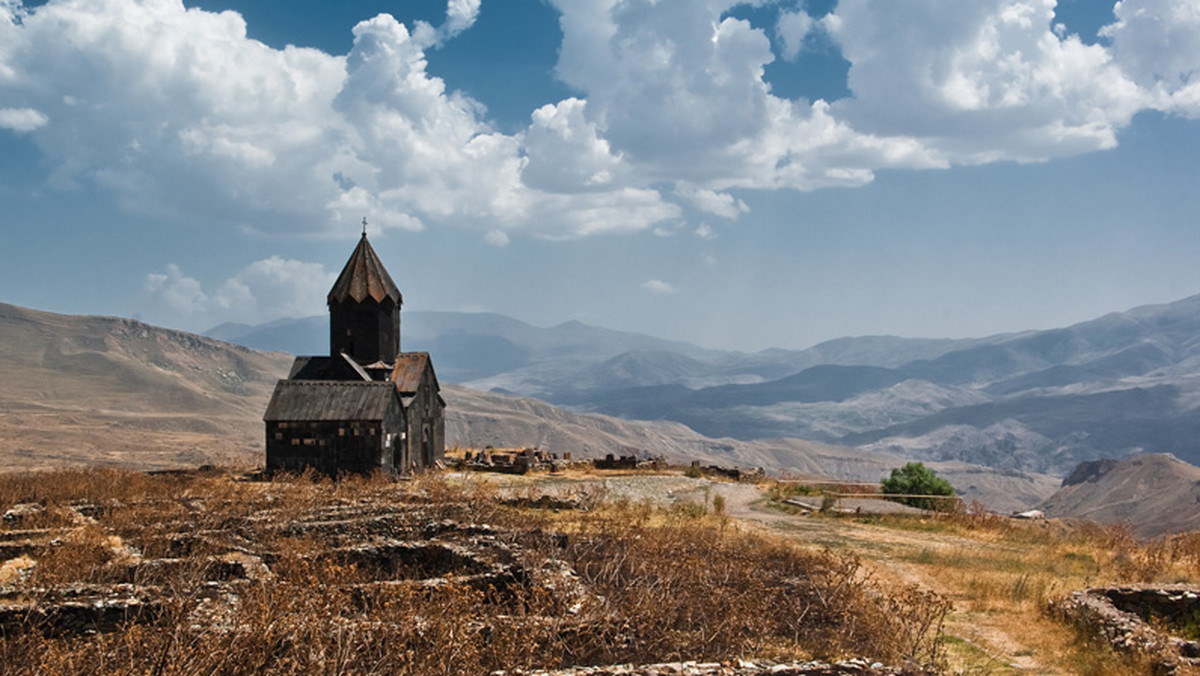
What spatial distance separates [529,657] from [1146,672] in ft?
21.2

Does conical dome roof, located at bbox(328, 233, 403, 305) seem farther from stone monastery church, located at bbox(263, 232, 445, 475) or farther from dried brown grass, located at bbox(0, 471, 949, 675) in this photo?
dried brown grass, located at bbox(0, 471, 949, 675)

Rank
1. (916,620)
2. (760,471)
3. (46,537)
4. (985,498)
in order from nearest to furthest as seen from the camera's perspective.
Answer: (916,620), (46,537), (760,471), (985,498)

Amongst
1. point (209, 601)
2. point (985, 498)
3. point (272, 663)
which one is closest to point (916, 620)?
point (272, 663)

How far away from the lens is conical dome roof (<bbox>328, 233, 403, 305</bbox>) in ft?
106

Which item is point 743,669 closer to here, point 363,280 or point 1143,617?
point 1143,617

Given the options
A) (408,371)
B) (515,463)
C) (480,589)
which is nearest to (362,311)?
(408,371)

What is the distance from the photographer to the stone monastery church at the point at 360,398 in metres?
28.0

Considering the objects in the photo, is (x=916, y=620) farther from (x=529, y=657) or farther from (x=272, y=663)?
(x=272, y=663)

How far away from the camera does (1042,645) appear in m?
10.7

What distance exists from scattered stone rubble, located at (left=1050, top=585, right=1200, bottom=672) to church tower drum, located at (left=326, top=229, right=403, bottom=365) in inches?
1006

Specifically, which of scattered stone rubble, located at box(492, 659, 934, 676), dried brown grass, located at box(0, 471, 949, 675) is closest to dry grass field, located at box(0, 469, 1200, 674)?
dried brown grass, located at box(0, 471, 949, 675)

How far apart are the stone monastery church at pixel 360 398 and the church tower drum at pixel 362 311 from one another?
0.12 feet

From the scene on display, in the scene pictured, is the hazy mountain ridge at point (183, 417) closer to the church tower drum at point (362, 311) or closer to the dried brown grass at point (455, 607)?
the church tower drum at point (362, 311)

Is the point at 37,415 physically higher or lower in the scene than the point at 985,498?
higher
